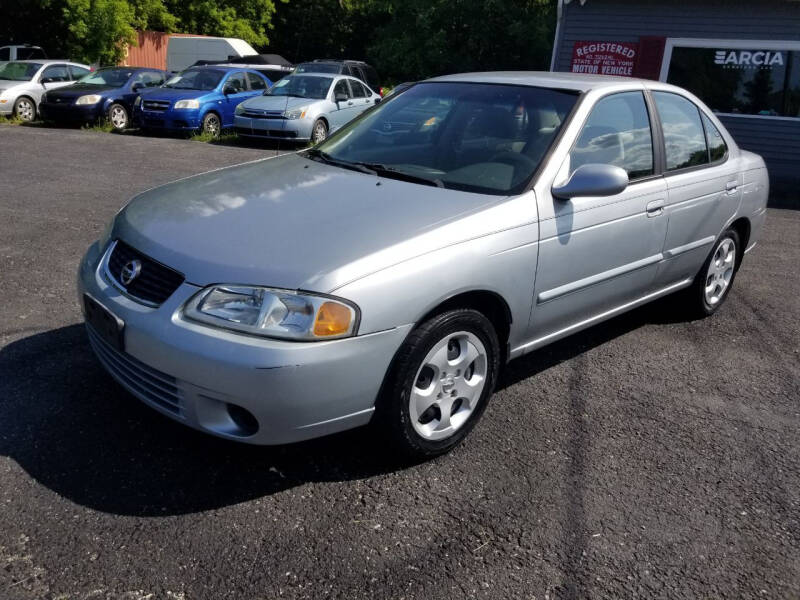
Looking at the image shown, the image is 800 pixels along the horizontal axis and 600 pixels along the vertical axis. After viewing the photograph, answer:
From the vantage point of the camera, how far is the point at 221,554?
8.63 feet

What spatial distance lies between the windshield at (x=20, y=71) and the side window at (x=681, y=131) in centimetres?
1625

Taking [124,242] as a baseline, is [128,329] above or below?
below

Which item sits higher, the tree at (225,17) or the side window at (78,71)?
the tree at (225,17)

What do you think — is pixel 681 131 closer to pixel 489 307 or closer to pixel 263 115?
pixel 489 307

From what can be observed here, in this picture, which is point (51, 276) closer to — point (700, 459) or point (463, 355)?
point (463, 355)

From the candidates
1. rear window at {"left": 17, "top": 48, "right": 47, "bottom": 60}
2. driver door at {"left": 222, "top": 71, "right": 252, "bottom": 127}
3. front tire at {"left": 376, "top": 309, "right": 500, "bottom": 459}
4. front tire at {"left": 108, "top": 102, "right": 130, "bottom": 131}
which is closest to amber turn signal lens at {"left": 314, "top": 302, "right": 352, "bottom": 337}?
front tire at {"left": 376, "top": 309, "right": 500, "bottom": 459}

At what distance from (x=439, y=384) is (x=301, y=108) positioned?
11.9m

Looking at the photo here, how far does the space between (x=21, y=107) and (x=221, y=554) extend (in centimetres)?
1683

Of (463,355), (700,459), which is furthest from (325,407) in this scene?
(700,459)

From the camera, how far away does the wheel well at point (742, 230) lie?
5410 mm

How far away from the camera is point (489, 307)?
345 cm

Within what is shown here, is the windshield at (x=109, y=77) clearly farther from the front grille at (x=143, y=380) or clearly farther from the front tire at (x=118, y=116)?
the front grille at (x=143, y=380)

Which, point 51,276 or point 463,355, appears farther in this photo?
point 51,276

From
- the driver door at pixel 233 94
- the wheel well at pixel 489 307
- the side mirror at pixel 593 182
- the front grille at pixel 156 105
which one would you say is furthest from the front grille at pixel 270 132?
the wheel well at pixel 489 307
